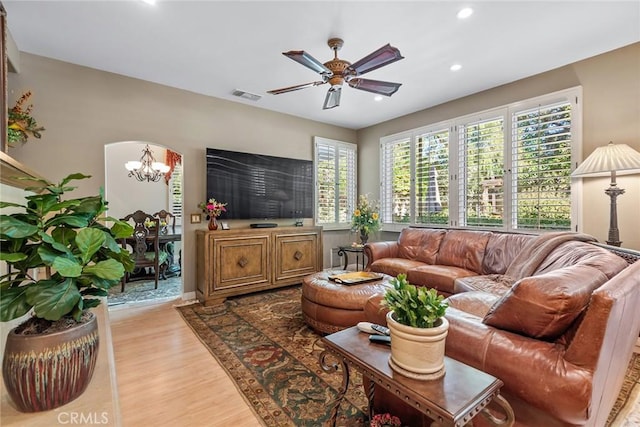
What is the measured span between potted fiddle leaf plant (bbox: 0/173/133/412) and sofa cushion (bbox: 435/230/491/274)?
3.69 meters

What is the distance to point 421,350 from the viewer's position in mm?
1094

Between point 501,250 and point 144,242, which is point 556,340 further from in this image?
point 144,242

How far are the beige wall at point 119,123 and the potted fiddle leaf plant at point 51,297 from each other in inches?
109

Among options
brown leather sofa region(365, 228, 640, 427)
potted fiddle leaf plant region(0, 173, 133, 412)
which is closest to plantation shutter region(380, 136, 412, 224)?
brown leather sofa region(365, 228, 640, 427)

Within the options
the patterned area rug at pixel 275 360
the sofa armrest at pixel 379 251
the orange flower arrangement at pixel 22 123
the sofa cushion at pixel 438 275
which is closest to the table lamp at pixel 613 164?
the sofa cushion at pixel 438 275

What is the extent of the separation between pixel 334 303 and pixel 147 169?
5.39 m

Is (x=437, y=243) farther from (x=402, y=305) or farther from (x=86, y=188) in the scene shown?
(x=86, y=188)

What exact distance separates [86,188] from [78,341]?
119 inches

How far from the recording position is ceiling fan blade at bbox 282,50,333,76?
2117mm

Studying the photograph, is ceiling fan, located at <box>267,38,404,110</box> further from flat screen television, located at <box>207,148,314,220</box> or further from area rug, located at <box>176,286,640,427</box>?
area rug, located at <box>176,286,640,427</box>

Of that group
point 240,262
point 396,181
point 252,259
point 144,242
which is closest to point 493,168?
point 396,181

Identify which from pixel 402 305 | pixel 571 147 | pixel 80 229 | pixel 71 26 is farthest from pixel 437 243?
pixel 71 26

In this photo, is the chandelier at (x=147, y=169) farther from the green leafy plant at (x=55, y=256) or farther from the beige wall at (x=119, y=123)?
the green leafy plant at (x=55, y=256)

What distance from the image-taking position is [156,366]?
2.30 metres
